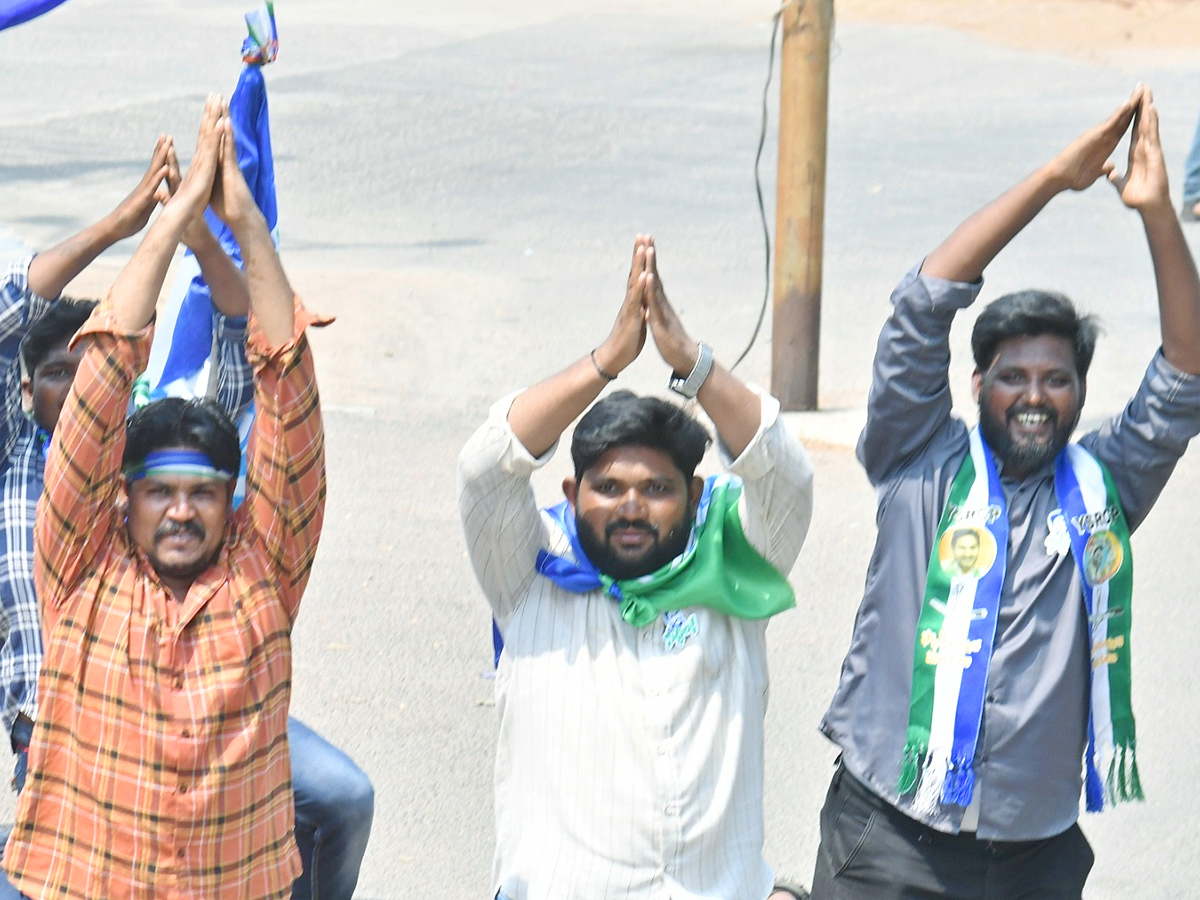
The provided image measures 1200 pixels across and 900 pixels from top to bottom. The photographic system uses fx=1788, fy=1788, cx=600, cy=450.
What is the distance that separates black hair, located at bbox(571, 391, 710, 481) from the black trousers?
79 centimetres

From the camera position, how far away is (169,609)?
11.0 feet

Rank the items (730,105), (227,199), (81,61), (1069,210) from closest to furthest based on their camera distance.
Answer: (227,199) → (1069,210) → (730,105) → (81,61)

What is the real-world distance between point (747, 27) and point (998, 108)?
5.62m

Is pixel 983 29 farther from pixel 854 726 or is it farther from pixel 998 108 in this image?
pixel 854 726

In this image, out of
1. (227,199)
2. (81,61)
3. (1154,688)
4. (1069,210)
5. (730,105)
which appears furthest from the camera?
(81,61)

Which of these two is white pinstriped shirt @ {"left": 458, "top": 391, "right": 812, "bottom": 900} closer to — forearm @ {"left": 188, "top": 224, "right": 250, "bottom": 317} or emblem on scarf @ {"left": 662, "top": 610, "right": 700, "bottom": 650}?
emblem on scarf @ {"left": 662, "top": 610, "right": 700, "bottom": 650}

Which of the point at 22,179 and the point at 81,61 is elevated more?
the point at 81,61

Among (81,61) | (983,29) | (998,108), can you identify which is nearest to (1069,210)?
(998,108)

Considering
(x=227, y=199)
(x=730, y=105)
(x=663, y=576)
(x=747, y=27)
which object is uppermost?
(x=747, y=27)

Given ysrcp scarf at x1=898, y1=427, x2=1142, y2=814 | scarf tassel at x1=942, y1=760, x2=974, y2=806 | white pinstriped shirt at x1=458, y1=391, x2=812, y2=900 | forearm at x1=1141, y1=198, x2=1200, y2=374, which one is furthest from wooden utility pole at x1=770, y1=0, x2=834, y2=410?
scarf tassel at x1=942, y1=760, x2=974, y2=806

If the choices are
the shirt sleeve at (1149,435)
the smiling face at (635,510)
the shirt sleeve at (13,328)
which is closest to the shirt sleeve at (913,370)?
the shirt sleeve at (1149,435)

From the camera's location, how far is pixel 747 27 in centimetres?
2209

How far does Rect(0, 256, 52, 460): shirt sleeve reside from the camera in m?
3.71

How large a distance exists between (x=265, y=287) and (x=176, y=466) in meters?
0.38
